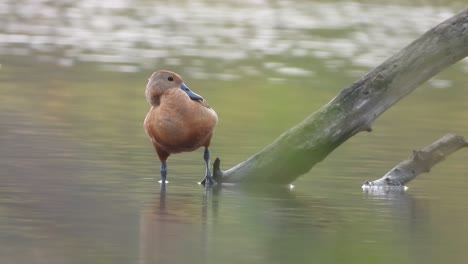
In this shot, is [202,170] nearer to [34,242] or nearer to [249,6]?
[34,242]

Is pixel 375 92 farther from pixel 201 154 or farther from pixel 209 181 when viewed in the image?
pixel 201 154

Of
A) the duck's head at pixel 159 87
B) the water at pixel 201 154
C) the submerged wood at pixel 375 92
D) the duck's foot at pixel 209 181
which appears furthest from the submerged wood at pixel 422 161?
the duck's head at pixel 159 87

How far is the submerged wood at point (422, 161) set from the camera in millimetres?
10742

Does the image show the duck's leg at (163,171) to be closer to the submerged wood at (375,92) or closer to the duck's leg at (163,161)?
the duck's leg at (163,161)

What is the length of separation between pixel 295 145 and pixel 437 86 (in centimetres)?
1002

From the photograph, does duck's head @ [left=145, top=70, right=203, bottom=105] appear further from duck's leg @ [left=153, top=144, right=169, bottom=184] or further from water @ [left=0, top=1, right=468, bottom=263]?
water @ [left=0, top=1, right=468, bottom=263]

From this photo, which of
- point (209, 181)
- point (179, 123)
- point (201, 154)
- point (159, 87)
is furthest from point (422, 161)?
point (201, 154)

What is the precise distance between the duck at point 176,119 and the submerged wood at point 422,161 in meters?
1.35

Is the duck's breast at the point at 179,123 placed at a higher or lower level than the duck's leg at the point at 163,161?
higher

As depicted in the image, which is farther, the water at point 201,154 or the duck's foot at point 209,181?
the duck's foot at point 209,181

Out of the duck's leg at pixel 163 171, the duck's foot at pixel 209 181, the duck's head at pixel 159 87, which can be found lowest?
the duck's foot at pixel 209 181

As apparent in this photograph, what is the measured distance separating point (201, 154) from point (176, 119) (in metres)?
2.56

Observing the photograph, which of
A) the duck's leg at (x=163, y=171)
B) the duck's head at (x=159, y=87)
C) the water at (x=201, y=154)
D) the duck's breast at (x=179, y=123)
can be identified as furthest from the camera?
the duck's leg at (x=163, y=171)

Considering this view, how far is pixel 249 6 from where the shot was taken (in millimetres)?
34281
